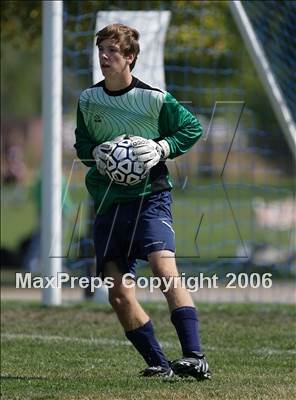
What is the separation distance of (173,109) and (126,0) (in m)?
5.82

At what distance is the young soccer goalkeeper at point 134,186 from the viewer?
684cm

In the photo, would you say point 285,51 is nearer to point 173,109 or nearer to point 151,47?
point 151,47

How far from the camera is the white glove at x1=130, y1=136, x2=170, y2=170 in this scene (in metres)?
6.76

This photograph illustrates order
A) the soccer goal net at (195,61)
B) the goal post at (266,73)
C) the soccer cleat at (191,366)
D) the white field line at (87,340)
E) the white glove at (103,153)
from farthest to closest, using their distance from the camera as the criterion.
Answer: the soccer goal net at (195,61)
the goal post at (266,73)
the white field line at (87,340)
the white glove at (103,153)
the soccer cleat at (191,366)

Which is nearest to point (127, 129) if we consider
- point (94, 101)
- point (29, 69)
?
point (94, 101)

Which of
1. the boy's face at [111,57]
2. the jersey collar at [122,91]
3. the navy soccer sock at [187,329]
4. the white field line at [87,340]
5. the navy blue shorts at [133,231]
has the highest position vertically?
the boy's face at [111,57]

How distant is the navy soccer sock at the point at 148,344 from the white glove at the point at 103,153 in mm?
969

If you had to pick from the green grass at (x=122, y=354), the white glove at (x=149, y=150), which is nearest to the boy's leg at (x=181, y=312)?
the green grass at (x=122, y=354)

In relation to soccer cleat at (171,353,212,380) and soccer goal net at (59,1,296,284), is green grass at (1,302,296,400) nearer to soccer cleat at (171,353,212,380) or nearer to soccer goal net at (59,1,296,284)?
soccer cleat at (171,353,212,380)

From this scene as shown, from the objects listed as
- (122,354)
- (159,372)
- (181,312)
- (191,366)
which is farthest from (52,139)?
(191,366)

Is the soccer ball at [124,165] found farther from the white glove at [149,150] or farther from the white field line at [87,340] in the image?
the white field line at [87,340]

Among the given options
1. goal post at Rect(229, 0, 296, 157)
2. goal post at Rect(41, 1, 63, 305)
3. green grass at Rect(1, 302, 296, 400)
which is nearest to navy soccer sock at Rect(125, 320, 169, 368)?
green grass at Rect(1, 302, 296, 400)

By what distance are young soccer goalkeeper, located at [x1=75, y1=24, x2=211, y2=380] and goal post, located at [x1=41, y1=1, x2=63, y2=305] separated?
13.5 ft

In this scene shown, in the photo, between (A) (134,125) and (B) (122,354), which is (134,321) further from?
(B) (122,354)
